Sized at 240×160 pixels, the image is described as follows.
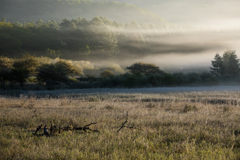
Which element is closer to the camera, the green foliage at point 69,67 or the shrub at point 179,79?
the shrub at point 179,79

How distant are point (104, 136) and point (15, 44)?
78.5m

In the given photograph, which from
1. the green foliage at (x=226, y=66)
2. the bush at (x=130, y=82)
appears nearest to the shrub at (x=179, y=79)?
the bush at (x=130, y=82)

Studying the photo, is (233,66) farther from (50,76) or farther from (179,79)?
(50,76)

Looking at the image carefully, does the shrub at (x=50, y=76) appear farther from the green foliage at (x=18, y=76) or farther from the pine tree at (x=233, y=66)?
the pine tree at (x=233, y=66)

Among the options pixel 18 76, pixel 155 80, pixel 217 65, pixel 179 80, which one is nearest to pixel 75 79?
pixel 18 76

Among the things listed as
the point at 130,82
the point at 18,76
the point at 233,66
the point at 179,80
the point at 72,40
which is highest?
the point at 72,40

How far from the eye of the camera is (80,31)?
265 ft

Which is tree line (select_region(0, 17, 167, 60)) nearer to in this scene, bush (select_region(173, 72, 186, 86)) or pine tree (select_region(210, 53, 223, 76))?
pine tree (select_region(210, 53, 223, 76))

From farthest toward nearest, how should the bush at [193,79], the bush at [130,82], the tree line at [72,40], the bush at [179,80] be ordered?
the tree line at [72,40], the bush at [193,79], the bush at [179,80], the bush at [130,82]

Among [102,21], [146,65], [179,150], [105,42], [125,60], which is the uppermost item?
[102,21]

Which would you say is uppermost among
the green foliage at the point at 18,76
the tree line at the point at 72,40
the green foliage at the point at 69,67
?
the tree line at the point at 72,40

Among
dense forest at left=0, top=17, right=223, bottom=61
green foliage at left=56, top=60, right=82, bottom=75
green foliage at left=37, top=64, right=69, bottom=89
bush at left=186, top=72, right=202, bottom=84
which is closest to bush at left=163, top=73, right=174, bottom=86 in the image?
bush at left=186, top=72, right=202, bottom=84

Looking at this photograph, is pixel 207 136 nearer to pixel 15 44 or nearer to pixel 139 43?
pixel 15 44

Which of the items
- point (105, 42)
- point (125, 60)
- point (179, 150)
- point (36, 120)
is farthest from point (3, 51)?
point (179, 150)
